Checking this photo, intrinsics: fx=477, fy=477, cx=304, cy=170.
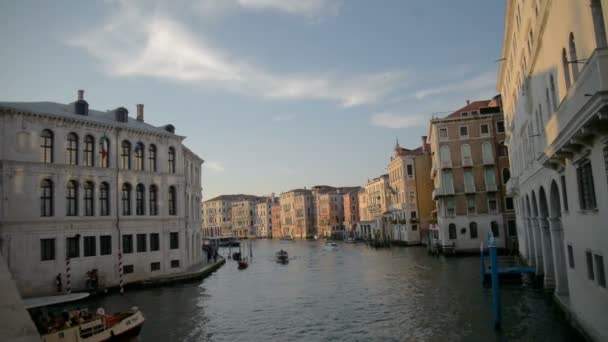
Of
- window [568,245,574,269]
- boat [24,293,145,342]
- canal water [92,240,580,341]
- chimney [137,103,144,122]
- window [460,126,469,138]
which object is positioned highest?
chimney [137,103,144,122]

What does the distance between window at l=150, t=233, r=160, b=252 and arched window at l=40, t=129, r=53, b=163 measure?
7.75 metres

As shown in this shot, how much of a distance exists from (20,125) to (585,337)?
25597mm

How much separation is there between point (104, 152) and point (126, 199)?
324 cm

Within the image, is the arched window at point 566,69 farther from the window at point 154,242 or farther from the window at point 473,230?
the window at point 473,230

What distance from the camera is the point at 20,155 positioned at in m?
24.0

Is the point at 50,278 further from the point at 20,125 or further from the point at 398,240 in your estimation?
the point at 398,240

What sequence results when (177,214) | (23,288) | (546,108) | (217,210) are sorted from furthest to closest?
(217,210) < (177,214) < (23,288) < (546,108)

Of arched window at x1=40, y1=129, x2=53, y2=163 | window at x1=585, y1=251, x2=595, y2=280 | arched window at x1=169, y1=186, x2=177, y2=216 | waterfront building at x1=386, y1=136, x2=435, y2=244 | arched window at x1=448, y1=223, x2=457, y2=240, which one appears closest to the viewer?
window at x1=585, y1=251, x2=595, y2=280

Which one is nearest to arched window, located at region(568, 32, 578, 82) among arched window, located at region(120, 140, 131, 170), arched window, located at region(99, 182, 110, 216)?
arched window, located at region(99, 182, 110, 216)

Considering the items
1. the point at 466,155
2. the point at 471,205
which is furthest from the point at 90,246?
the point at 466,155

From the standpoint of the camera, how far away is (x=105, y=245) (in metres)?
27.2

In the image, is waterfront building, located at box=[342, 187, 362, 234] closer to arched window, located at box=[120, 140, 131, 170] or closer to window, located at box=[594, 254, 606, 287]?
arched window, located at box=[120, 140, 131, 170]

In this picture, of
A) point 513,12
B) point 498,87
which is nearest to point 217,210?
point 498,87

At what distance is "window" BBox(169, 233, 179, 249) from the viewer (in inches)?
1231
